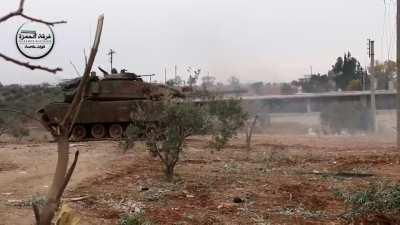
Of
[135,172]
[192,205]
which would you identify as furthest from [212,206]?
[135,172]

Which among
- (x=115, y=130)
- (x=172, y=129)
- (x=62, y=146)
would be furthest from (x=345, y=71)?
(x=62, y=146)

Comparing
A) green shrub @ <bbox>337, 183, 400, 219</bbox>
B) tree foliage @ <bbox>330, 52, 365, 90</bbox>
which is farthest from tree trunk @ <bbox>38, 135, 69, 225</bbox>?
tree foliage @ <bbox>330, 52, 365, 90</bbox>

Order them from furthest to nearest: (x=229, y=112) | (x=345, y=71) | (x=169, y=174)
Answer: (x=345, y=71), (x=229, y=112), (x=169, y=174)

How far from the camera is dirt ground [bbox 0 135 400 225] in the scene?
8078 mm

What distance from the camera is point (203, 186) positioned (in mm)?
10891

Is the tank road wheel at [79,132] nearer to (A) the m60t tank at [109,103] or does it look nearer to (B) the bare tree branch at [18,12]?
(A) the m60t tank at [109,103]

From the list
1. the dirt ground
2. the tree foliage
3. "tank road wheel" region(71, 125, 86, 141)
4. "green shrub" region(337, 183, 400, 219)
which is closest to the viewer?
"green shrub" region(337, 183, 400, 219)

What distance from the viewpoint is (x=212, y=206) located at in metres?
8.83

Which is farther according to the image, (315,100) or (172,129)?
(315,100)

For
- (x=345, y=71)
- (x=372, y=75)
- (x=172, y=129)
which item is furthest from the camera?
(x=345, y=71)

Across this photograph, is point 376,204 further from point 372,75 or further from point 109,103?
point 372,75

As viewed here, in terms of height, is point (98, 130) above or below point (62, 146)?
below

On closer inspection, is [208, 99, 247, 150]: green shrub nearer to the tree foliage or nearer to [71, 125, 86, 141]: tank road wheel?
[71, 125, 86, 141]: tank road wheel

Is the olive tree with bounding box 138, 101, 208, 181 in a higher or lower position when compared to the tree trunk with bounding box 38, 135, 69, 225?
lower
